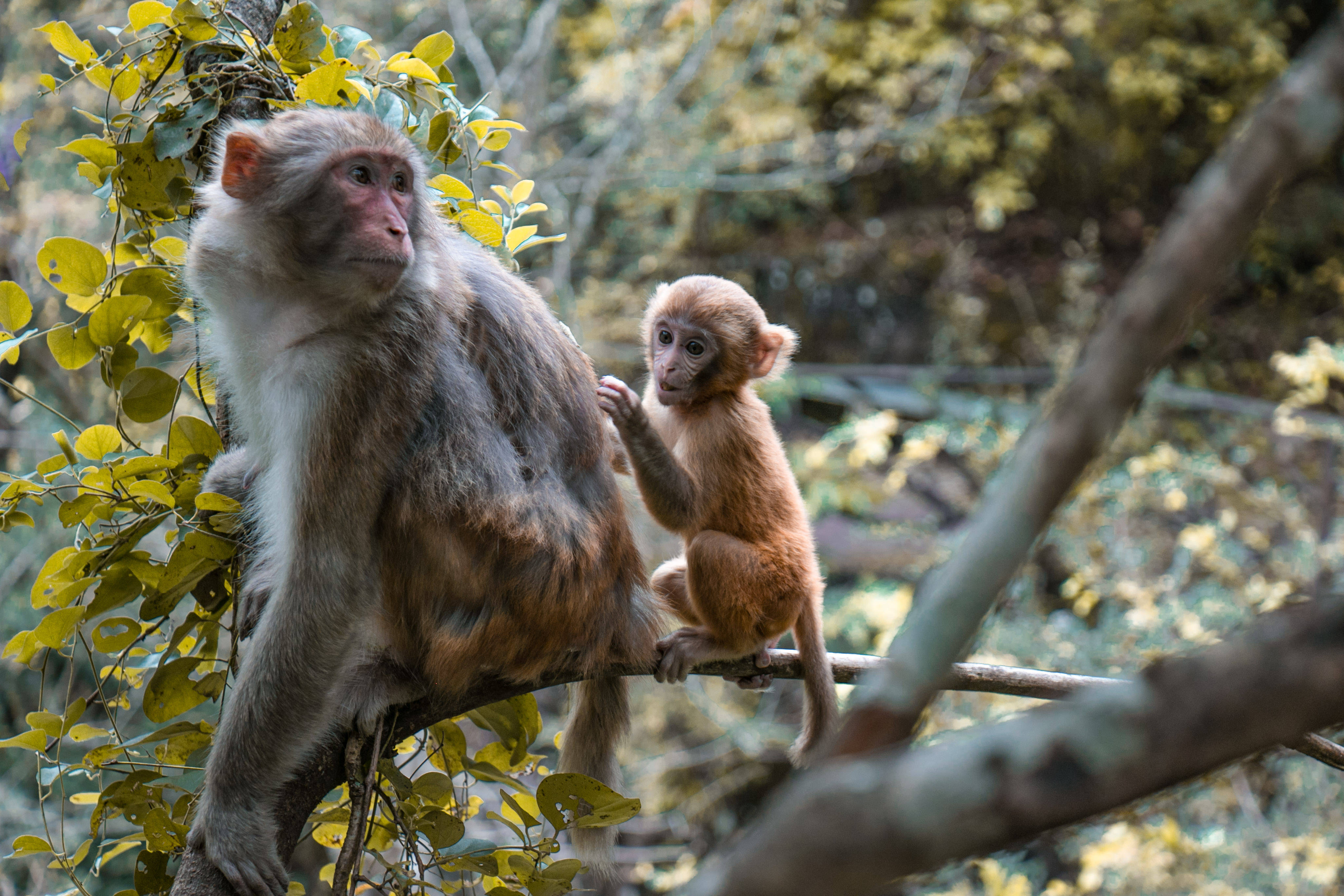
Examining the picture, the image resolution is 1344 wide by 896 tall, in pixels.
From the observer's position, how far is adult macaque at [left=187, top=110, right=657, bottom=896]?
2615 millimetres

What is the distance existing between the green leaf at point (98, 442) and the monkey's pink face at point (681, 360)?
174 centimetres

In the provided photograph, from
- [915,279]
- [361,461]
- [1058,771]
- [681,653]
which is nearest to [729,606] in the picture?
[681,653]

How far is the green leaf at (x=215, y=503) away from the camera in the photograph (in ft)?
8.37

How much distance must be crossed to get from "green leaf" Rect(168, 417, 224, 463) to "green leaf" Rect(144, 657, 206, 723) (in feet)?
1.78

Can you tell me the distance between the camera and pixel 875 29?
10.1 meters

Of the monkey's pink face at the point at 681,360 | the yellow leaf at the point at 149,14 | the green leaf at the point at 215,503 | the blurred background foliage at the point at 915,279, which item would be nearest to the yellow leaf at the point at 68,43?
the yellow leaf at the point at 149,14

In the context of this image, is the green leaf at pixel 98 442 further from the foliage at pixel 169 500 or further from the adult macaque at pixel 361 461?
the adult macaque at pixel 361 461

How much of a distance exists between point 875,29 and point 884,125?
1194mm

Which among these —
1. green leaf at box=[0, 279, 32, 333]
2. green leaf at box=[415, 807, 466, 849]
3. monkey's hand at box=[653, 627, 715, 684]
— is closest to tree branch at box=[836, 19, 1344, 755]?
green leaf at box=[415, 807, 466, 849]

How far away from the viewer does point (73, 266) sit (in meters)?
2.61

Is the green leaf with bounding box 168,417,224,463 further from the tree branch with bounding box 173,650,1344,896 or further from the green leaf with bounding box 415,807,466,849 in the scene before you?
the green leaf with bounding box 415,807,466,849

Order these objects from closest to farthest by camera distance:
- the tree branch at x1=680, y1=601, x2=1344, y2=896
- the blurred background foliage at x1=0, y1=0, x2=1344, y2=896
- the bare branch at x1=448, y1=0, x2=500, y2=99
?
the tree branch at x1=680, y1=601, x2=1344, y2=896, the blurred background foliage at x1=0, y1=0, x2=1344, y2=896, the bare branch at x1=448, y1=0, x2=500, y2=99

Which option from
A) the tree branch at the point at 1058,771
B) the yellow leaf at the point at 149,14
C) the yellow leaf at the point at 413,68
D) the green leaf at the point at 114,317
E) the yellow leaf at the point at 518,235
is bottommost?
the green leaf at the point at 114,317

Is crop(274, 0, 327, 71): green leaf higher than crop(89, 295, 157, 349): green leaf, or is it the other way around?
crop(274, 0, 327, 71): green leaf
